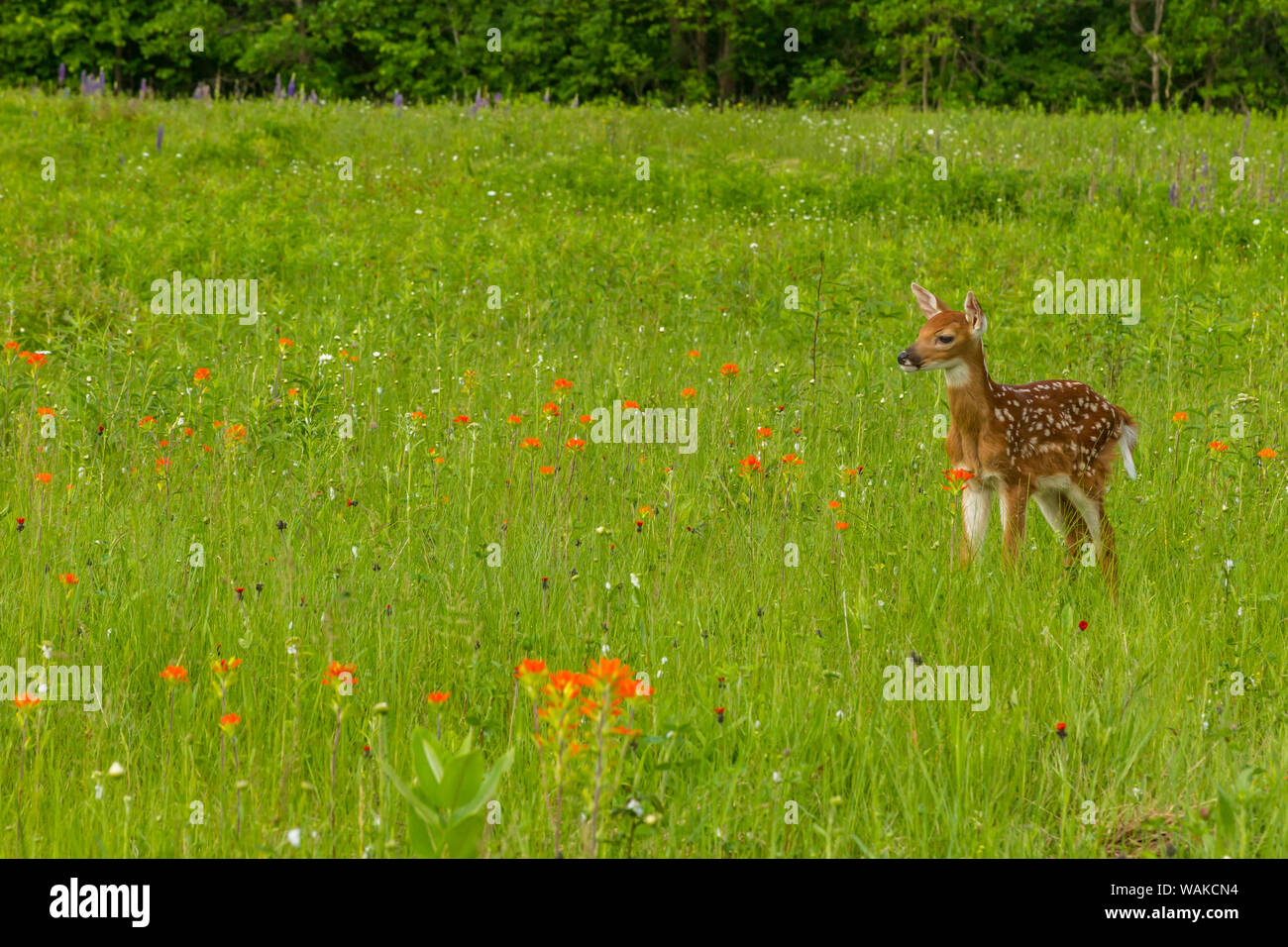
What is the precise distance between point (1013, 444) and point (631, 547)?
1.66 meters

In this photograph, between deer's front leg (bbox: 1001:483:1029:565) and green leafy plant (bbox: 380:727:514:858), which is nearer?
green leafy plant (bbox: 380:727:514:858)

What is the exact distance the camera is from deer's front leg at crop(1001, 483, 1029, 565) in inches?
184

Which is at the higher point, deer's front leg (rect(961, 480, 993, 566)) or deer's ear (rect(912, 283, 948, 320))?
deer's ear (rect(912, 283, 948, 320))

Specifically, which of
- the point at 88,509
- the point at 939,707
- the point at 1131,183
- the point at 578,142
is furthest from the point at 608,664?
the point at 578,142

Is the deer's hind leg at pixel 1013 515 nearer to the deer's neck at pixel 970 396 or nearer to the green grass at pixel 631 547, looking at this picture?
the green grass at pixel 631 547

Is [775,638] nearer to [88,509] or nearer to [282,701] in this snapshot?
[282,701]

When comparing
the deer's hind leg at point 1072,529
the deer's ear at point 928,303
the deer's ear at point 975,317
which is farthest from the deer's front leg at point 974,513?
the deer's ear at point 928,303

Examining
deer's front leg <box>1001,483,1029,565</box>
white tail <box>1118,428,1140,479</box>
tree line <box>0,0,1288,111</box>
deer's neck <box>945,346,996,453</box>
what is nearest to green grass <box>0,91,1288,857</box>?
deer's front leg <box>1001,483,1029,565</box>

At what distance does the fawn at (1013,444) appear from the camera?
4914 mm

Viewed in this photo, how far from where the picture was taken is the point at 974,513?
490 centimetres

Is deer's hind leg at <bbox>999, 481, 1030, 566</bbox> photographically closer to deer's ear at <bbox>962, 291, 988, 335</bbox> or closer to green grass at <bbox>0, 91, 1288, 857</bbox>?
green grass at <bbox>0, 91, 1288, 857</bbox>

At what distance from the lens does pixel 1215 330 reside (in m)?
6.99

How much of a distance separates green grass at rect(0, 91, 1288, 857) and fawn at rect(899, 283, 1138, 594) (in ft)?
0.57
